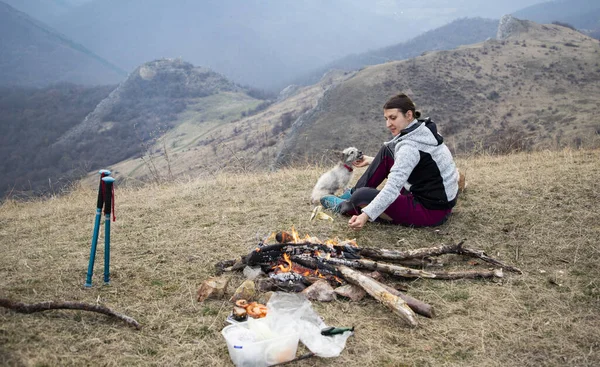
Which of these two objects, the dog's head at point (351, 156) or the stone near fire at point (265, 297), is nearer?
the stone near fire at point (265, 297)

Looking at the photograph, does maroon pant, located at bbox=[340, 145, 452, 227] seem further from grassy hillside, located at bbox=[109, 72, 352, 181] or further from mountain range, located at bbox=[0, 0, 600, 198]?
grassy hillside, located at bbox=[109, 72, 352, 181]

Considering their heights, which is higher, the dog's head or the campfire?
the dog's head

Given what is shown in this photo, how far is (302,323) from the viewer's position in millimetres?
3018

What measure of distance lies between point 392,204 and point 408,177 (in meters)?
0.45

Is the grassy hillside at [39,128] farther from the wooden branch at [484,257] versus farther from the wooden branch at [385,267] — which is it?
the wooden branch at [484,257]

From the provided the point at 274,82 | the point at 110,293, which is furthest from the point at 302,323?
the point at 274,82

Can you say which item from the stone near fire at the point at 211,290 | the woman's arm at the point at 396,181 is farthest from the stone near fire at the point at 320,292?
the woman's arm at the point at 396,181

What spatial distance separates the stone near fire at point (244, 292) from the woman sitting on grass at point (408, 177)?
128cm

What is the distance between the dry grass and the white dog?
336 mm

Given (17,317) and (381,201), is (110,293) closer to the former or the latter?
(17,317)

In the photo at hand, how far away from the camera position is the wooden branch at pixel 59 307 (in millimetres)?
3020

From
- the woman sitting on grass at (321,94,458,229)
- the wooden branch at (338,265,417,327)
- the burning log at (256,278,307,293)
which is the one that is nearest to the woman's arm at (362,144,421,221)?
the woman sitting on grass at (321,94,458,229)

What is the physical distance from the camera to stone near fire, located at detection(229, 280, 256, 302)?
136 inches

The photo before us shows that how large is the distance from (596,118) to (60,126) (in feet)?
352
